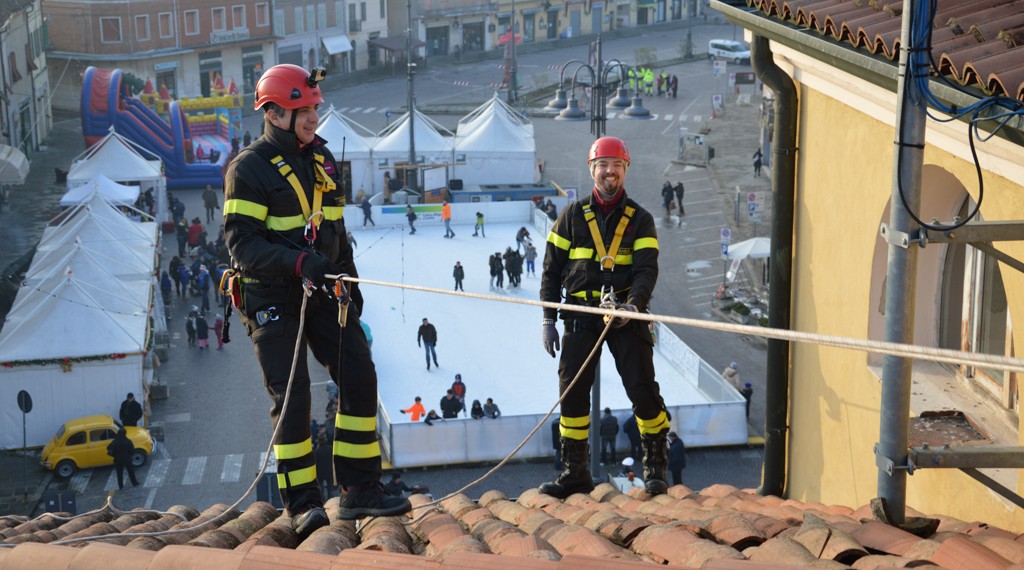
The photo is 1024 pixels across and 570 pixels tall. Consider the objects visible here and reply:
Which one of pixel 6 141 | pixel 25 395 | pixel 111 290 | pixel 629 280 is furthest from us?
pixel 6 141

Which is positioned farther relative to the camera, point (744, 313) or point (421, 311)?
point (744, 313)

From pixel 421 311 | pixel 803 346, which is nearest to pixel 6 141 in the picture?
pixel 421 311

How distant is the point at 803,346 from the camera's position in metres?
9.65

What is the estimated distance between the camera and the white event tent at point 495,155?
39.6 m

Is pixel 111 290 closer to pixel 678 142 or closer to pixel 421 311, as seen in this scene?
pixel 421 311

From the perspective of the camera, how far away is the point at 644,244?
7.87 m

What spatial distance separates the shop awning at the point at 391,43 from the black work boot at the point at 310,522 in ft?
199

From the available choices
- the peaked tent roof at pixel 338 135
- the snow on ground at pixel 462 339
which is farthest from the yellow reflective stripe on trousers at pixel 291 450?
the peaked tent roof at pixel 338 135

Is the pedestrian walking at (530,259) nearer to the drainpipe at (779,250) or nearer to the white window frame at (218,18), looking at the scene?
the drainpipe at (779,250)

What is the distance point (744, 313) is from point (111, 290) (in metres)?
13.5

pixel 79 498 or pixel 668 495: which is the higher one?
pixel 668 495

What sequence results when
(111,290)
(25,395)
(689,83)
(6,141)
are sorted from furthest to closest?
1. (689,83)
2. (6,141)
3. (111,290)
4. (25,395)

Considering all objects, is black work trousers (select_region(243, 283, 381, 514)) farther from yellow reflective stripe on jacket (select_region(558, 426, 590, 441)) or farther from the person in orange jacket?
the person in orange jacket

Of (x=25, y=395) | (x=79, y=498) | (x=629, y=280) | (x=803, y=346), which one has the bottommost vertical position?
(x=79, y=498)
